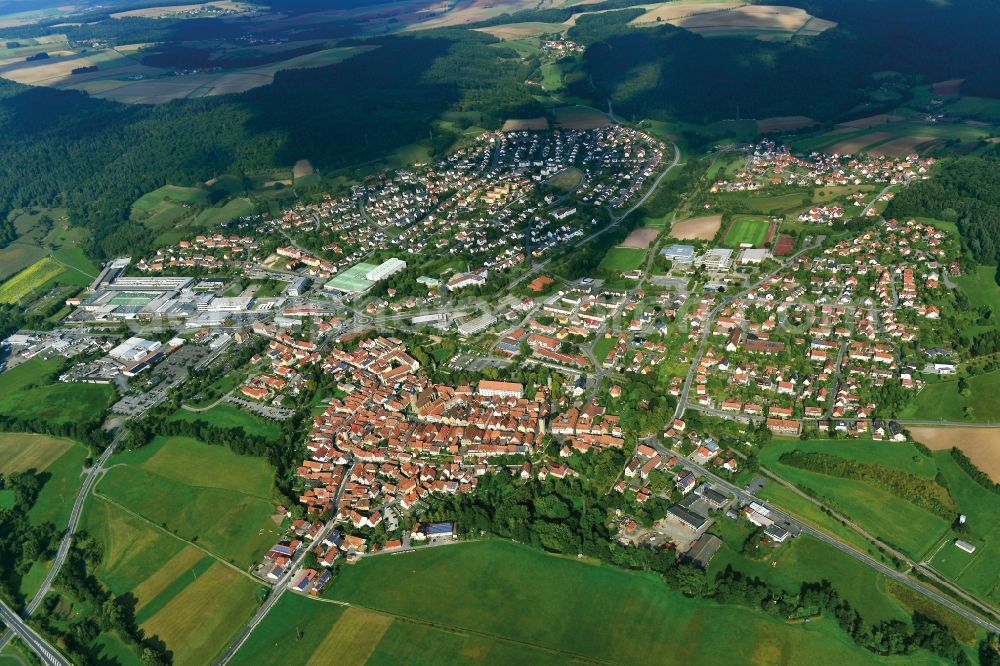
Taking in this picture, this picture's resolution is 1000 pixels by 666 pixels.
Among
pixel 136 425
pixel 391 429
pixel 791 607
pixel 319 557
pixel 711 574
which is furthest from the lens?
pixel 136 425

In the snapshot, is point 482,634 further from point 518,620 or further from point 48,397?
point 48,397

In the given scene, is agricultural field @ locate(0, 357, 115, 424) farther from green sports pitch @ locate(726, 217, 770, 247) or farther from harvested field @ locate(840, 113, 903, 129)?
harvested field @ locate(840, 113, 903, 129)

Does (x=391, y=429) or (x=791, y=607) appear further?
(x=391, y=429)

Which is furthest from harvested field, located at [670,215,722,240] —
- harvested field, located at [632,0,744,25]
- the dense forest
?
harvested field, located at [632,0,744,25]

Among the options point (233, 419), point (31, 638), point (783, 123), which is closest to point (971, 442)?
point (233, 419)

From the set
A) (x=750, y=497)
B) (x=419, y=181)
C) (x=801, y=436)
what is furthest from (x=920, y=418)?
(x=419, y=181)

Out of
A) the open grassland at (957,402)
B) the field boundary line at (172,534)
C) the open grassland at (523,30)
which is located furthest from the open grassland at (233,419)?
the open grassland at (523,30)

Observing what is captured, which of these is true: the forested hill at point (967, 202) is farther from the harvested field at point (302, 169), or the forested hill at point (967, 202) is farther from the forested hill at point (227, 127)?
the harvested field at point (302, 169)

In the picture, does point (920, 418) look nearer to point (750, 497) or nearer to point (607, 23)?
point (750, 497)
